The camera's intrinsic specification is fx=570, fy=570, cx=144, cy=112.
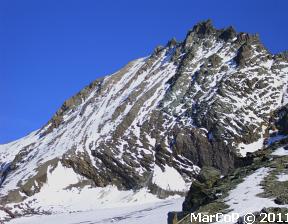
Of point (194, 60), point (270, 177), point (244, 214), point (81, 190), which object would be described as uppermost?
point (194, 60)

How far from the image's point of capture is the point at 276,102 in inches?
6029

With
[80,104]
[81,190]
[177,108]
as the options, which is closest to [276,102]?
[177,108]

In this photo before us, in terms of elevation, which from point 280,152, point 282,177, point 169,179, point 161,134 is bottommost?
point 282,177

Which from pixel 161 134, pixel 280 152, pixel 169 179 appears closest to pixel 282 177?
pixel 280 152

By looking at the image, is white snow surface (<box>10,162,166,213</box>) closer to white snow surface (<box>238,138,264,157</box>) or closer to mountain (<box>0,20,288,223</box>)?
mountain (<box>0,20,288,223</box>)

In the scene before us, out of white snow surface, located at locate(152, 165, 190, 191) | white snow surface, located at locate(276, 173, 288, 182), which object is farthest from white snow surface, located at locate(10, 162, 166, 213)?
white snow surface, located at locate(276, 173, 288, 182)

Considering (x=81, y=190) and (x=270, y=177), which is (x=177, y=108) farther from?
(x=270, y=177)

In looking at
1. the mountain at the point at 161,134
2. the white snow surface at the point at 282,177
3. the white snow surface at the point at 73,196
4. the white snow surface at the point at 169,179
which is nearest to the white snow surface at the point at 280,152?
the white snow surface at the point at 282,177

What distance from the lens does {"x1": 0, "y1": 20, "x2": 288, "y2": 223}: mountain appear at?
138625mm

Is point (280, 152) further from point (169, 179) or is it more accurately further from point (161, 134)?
point (161, 134)

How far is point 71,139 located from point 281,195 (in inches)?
5621

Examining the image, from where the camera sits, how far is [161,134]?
502 feet

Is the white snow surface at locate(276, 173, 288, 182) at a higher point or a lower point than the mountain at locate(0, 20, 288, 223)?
lower

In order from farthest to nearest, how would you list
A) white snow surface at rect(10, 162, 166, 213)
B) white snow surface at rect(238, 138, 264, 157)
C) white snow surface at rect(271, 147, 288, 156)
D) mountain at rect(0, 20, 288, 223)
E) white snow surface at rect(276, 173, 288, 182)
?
1. white snow surface at rect(238, 138, 264, 157)
2. mountain at rect(0, 20, 288, 223)
3. white snow surface at rect(10, 162, 166, 213)
4. white snow surface at rect(271, 147, 288, 156)
5. white snow surface at rect(276, 173, 288, 182)
